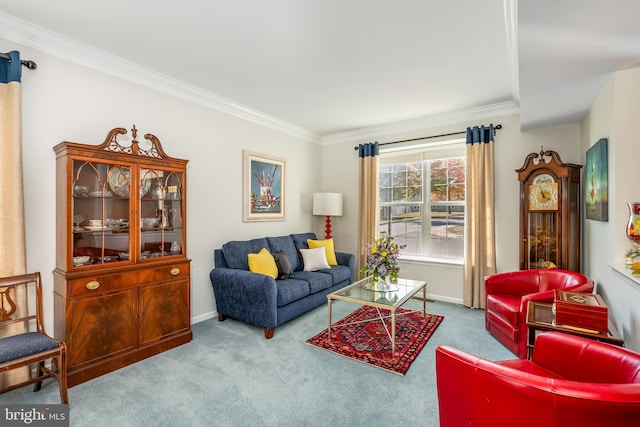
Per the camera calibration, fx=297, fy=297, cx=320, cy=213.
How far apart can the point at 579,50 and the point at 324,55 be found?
183 cm

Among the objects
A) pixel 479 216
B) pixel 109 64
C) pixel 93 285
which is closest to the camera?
pixel 93 285

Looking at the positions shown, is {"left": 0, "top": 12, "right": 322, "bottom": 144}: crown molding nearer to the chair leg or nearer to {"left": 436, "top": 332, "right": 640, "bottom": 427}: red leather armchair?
the chair leg

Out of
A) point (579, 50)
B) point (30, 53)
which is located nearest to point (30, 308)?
point (30, 53)

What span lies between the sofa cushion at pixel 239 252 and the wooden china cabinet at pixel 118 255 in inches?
24.2

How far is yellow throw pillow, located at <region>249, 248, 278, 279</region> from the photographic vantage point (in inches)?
134

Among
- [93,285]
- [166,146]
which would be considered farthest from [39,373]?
[166,146]

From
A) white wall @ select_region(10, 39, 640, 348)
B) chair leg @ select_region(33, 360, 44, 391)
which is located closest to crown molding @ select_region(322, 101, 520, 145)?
white wall @ select_region(10, 39, 640, 348)

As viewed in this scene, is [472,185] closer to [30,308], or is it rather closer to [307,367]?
[307,367]

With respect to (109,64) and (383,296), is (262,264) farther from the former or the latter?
(109,64)

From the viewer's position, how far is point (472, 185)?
399 cm

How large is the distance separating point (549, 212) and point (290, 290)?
301 centimetres

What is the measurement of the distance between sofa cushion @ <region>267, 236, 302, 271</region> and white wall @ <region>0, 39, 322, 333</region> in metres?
0.28

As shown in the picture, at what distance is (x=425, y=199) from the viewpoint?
462cm

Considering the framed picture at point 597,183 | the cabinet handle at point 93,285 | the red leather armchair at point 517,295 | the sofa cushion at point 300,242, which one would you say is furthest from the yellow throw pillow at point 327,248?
the framed picture at point 597,183
